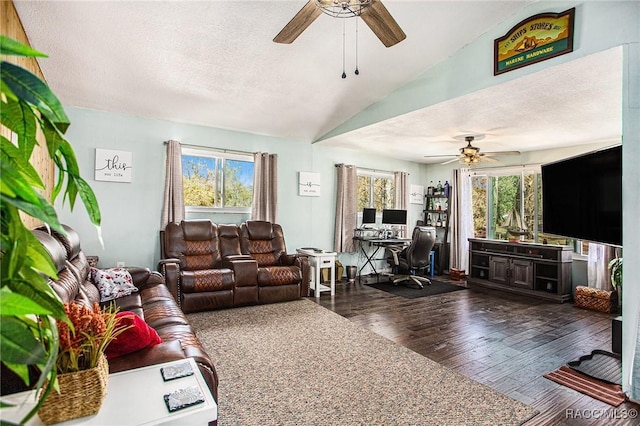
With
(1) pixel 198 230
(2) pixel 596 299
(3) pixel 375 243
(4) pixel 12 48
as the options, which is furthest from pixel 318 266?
(4) pixel 12 48

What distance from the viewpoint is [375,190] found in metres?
6.93

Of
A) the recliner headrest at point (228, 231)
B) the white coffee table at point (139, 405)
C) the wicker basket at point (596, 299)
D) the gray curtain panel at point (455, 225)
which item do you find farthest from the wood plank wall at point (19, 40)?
the gray curtain panel at point (455, 225)

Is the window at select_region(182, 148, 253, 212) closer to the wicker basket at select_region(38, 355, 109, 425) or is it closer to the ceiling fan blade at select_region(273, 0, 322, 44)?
the ceiling fan blade at select_region(273, 0, 322, 44)

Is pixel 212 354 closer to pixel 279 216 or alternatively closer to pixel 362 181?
pixel 279 216

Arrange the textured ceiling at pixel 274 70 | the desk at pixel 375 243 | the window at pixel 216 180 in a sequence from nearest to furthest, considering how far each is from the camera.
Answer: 1. the textured ceiling at pixel 274 70
2. the window at pixel 216 180
3. the desk at pixel 375 243

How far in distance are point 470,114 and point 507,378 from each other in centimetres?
279

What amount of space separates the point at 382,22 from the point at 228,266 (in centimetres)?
332

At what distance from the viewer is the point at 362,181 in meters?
6.77

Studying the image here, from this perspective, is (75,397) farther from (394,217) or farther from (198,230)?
(394,217)

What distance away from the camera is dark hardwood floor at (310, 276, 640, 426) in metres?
2.25

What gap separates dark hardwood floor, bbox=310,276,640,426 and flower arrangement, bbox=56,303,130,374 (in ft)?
7.58

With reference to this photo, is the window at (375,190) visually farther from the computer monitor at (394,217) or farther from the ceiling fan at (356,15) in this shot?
the ceiling fan at (356,15)

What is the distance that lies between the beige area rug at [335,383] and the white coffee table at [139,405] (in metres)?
0.94

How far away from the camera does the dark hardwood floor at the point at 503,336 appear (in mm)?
2252
